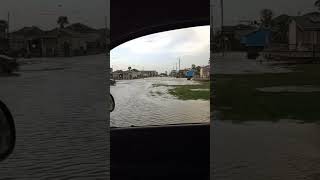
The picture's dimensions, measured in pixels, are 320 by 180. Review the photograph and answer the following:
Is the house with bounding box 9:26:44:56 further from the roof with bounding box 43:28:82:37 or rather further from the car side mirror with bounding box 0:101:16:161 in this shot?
the car side mirror with bounding box 0:101:16:161

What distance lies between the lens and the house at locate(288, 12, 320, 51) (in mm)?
2600

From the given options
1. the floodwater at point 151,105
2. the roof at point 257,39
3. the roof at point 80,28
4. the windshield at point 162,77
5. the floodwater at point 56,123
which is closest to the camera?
the floodwater at point 56,123

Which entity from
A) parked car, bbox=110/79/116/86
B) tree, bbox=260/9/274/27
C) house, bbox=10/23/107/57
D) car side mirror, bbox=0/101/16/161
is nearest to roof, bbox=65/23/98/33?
house, bbox=10/23/107/57

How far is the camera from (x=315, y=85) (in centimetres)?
258

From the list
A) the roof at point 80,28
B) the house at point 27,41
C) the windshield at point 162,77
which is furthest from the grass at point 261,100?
the house at point 27,41

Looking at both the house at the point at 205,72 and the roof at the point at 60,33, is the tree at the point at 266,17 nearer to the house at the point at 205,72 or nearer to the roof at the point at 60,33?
the house at the point at 205,72

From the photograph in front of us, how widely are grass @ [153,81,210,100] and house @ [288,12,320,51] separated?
531 millimetres

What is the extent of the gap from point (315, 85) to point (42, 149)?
4.87 ft

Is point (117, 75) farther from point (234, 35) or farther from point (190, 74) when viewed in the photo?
point (234, 35)

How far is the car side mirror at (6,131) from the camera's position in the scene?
2426 millimetres

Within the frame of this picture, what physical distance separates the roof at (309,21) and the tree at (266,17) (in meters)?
0.12

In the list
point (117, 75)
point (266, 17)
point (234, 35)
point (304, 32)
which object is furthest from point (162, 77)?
point (304, 32)

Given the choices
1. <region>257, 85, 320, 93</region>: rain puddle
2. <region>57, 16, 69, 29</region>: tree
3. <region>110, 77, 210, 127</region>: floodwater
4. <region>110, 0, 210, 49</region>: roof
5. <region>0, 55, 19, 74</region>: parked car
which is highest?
<region>110, 0, 210, 49</region>: roof

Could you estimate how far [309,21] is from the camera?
8.56 ft
